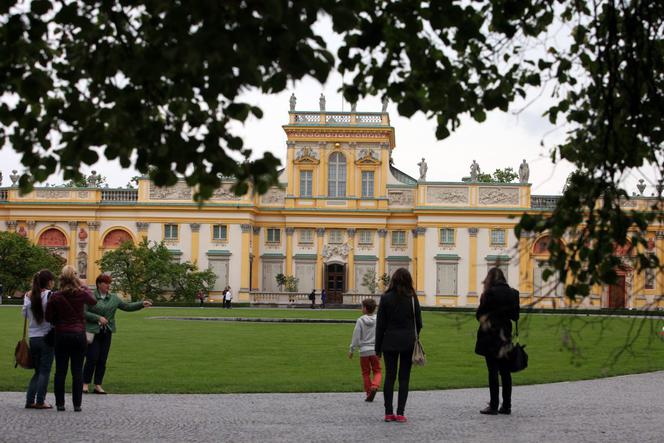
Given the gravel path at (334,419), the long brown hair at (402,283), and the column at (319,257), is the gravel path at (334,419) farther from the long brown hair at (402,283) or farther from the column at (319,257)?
the column at (319,257)

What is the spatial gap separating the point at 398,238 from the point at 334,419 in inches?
2039

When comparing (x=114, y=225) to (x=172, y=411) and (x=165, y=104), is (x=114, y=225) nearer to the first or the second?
(x=172, y=411)

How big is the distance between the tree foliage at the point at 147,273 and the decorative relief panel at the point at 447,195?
15.8m

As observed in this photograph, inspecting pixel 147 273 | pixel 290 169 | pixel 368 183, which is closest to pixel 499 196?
pixel 368 183

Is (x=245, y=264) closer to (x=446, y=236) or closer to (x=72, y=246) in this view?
(x=72, y=246)

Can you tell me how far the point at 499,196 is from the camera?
62.0 meters

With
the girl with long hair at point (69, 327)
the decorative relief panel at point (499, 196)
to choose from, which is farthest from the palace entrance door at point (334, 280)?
the girl with long hair at point (69, 327)

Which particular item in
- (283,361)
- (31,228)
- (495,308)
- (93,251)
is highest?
(31,228)

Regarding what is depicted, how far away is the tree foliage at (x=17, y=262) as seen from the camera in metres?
54.6

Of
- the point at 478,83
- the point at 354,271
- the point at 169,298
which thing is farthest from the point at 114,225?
the point at 478,83

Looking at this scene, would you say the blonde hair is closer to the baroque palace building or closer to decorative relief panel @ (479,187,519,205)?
the baroque palace building

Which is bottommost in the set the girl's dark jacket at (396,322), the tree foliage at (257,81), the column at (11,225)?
the girl's dark jacket at (396,322)

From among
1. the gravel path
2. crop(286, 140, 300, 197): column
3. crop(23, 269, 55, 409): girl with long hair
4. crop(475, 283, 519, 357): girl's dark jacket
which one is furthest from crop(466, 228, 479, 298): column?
crop(23, 269, 55, 409): girl with long hair

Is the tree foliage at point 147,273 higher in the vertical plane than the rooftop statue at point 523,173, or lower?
lower
